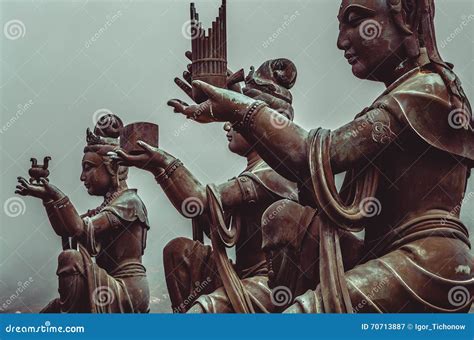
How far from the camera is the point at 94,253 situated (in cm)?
1123

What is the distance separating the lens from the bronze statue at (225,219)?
9344mm

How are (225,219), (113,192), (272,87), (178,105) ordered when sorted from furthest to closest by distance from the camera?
(113,192), (272,87), (225,219), (178,105)

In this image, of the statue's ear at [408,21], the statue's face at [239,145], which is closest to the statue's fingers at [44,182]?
the statue's face at [239,145]

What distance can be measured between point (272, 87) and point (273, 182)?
0.66 meters

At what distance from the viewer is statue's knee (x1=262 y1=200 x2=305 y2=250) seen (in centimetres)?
886

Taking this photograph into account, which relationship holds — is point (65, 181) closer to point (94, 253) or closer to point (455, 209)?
point (94, 253)

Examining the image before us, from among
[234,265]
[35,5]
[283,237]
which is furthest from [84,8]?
[283,237]

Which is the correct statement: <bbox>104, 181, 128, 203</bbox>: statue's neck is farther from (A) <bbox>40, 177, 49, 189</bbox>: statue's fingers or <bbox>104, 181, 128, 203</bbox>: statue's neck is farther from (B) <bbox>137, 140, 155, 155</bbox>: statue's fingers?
(B) <bbox>137, 140, 155, 155</bbox>: statue's fingers

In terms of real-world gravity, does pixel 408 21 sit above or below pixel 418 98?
above

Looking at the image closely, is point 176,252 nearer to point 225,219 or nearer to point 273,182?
point 225,219

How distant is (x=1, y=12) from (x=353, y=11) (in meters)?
4.20

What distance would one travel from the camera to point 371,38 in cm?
911

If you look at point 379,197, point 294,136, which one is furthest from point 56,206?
point 379,197

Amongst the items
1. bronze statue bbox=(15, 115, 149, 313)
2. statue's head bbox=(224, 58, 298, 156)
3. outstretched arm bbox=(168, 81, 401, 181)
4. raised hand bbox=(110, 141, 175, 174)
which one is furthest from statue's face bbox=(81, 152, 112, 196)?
outstretched arm bbox=(168, 81, 401, 181)
